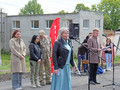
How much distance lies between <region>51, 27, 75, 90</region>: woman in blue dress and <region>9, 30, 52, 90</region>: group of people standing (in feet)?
7.15

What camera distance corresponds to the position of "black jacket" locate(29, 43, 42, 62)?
8.02 meters

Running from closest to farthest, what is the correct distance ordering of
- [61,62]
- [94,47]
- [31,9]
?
[61,62], [94,47], [31,9]

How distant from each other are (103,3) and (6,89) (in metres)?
69.7

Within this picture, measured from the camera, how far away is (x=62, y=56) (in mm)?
5801

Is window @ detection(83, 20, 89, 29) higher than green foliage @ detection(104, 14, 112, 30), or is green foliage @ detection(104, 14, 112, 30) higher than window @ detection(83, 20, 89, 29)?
green foliage @ detection(104, 14, 112, 30)

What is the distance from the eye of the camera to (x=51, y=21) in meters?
32.5

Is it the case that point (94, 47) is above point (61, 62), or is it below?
above

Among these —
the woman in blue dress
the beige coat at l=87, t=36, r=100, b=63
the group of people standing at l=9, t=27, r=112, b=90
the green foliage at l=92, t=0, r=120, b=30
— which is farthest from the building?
the green foliage at l=92, t=0, r=120, b=30

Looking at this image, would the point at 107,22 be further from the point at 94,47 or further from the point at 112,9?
the point at 94,47

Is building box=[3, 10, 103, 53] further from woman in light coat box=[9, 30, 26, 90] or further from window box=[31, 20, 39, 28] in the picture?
woman in light coat box=[9, 30, 26, 90]

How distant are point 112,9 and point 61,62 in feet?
231

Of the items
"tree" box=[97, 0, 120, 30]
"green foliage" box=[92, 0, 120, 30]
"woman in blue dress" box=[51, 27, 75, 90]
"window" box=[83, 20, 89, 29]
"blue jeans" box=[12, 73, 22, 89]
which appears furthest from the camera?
"tree" box=[97, 0, 120, 30]

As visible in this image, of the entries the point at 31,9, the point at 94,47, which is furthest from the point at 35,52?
the point at 31,9

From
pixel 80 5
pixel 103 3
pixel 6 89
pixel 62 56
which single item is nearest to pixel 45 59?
pixel 6 89
